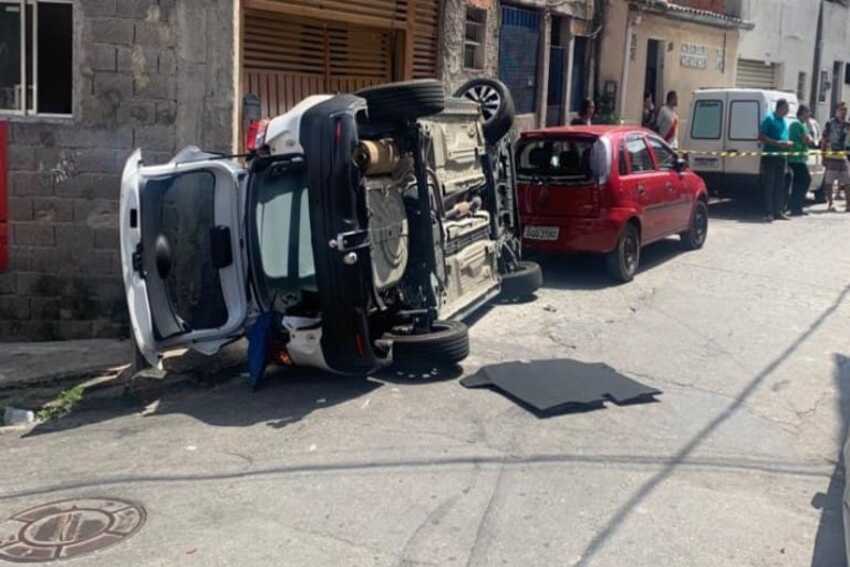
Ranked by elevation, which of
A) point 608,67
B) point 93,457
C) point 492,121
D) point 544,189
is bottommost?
point 93,457

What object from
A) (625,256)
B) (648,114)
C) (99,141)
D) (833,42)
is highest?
(833,42)

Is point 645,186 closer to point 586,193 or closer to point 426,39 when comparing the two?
point 586,193

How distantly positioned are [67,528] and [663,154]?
9.27 meters

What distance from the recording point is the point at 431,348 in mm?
7164

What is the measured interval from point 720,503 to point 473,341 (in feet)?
11.6

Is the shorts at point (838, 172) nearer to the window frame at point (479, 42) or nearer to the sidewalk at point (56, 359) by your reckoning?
the window frame at point (479, 42)

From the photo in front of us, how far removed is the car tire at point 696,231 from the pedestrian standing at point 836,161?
6503 millimetres

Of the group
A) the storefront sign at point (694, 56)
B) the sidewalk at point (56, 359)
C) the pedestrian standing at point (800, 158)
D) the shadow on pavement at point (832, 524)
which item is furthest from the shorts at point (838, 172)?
the sidewalk at point (56, 359)

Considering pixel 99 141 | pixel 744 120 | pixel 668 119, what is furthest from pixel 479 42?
pixel 99 141

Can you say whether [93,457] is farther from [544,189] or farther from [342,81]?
[342,81]

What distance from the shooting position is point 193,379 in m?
7.44

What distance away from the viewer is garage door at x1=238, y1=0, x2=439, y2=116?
1076 centimetres

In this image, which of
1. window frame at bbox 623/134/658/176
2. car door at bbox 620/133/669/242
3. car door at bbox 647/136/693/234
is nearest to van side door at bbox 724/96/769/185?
car door at bbox 647/136/693/234

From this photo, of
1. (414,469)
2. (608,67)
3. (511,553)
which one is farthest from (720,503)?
(608,67)
